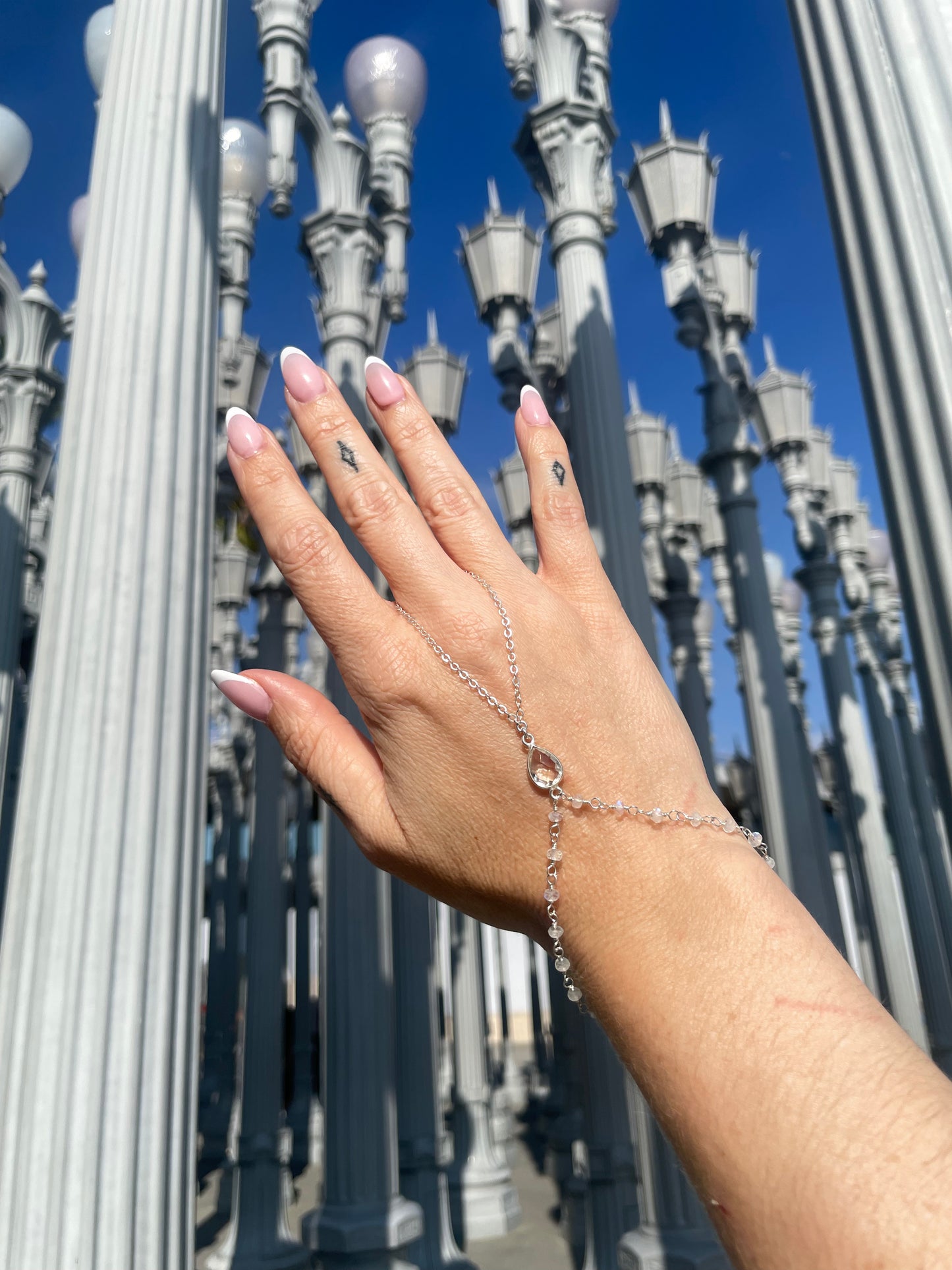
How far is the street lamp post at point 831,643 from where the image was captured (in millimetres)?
12430

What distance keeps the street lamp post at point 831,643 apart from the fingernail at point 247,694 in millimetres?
12378

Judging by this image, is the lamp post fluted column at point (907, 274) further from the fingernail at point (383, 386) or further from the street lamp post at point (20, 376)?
the street lamp post at point (20, 376)

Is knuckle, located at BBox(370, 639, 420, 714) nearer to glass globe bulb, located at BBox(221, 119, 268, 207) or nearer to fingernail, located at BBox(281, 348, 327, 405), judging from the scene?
fingernail, located at BBox(281, 348, 327, 405)

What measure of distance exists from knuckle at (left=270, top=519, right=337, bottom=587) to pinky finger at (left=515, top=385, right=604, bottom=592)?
33cm

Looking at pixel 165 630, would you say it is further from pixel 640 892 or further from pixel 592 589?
pixel 640 892

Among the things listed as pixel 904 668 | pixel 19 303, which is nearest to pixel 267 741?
pixel 19 303

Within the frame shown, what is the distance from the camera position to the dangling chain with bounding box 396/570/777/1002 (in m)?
1.06

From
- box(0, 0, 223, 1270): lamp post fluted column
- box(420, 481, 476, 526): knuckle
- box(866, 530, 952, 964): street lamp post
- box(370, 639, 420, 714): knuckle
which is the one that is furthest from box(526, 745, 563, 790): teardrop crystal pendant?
box(866, 530, 952, 964): street lamp post

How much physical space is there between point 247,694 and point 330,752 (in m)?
0.21

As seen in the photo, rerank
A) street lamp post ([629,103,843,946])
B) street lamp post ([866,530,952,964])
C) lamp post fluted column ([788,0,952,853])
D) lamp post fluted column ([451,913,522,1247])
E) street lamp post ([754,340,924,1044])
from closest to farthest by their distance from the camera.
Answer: lamp post fluted column ([788,0,952,853])
street lamp post ([629,103,843,946])
lamp post fluted column ([451,913,522,1247])
street lamp post ([754,340,924,1044])
street lamp post ([866,530,952,964])

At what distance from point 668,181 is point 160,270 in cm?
709

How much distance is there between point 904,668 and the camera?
20859mm

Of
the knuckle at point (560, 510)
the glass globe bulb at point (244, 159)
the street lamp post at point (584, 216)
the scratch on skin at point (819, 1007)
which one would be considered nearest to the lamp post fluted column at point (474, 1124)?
the street lamp post at point (584, 216)

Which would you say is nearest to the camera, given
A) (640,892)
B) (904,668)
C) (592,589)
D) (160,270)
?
(640,892)
